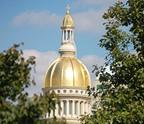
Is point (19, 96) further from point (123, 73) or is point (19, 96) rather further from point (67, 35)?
point (67, 35)

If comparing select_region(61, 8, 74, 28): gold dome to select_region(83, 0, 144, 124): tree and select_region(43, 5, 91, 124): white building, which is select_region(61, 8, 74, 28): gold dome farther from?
select_region(83, 0, 144, 124): tree

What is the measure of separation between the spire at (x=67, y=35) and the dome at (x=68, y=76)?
5086 millimetres

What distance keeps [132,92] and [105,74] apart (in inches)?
60.3

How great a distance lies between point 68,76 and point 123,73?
83.8m

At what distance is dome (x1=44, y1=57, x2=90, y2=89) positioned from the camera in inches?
4087

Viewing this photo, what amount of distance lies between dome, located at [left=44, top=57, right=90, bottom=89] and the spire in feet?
16.7

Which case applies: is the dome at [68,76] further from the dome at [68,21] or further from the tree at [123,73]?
the tree at [123,73]

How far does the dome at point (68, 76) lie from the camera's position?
104 metres

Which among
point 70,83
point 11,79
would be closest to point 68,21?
point 70,83

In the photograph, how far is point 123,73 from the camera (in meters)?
20.4

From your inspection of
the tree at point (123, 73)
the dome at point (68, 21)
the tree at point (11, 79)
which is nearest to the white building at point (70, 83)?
the dome at point (68, 21)

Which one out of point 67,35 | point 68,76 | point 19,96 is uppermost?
point 67,35

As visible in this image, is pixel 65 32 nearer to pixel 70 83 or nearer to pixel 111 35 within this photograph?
pixel 70 83

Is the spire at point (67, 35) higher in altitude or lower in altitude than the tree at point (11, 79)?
higher
